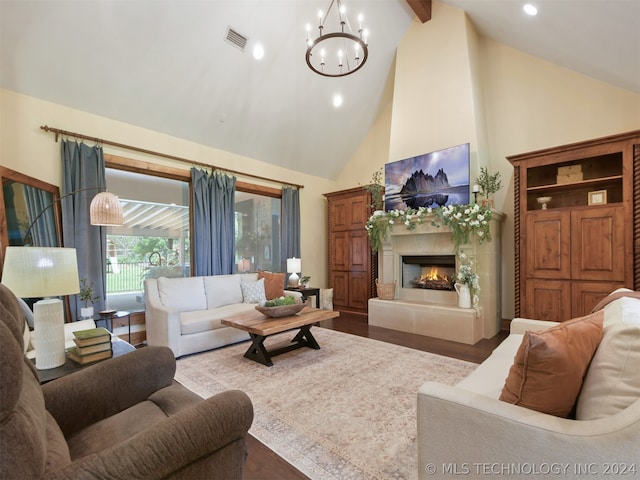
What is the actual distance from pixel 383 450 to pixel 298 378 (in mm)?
1161

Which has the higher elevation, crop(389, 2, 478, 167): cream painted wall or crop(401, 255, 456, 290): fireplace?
crop(389, 2, 478, 167): cream painted wall

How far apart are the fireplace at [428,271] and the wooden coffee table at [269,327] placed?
2041 mm

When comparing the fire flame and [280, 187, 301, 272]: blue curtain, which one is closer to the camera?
the fire flame

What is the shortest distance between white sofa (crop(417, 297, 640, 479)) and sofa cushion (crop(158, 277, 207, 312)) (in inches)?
130

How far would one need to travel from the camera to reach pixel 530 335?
1175mm

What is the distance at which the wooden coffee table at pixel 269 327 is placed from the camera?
9.84 feet

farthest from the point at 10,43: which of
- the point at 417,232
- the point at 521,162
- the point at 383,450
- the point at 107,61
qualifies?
the point at 521,162

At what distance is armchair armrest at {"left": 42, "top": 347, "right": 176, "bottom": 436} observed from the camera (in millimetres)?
1292

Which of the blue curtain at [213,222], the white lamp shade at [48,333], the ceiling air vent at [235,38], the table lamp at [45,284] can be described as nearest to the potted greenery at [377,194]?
the blue curtain at [213,222]

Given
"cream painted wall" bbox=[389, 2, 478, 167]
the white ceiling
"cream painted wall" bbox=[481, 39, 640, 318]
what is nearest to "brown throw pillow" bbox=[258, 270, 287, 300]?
the white ceiling

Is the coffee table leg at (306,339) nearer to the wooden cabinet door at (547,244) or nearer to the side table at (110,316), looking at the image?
the side table at (110,316)

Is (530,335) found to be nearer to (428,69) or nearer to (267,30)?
(267,30)

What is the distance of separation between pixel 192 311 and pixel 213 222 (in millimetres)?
1511

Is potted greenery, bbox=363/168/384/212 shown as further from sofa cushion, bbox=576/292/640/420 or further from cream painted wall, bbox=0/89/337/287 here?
sofa cushion, bbox=576/292/640/420
